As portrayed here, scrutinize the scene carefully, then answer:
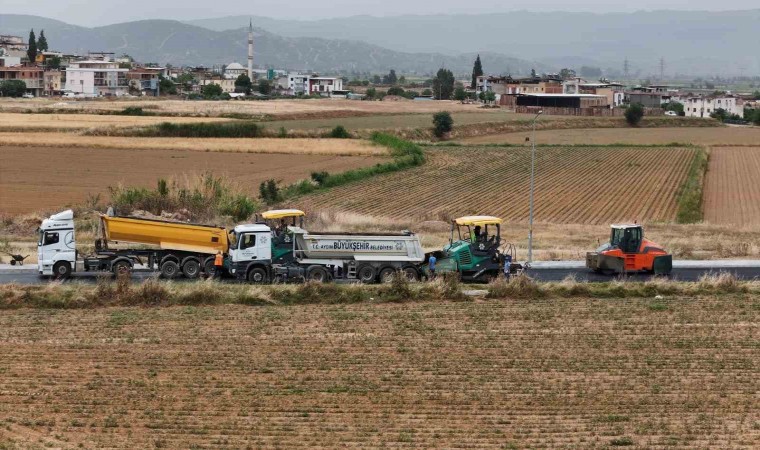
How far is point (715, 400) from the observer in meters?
19.6

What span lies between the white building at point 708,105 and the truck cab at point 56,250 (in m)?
159

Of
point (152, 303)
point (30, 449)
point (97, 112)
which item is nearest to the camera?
point (30, 449)

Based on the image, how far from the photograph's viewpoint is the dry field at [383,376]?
17.7 metres

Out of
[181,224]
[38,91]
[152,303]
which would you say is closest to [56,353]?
[152,303]

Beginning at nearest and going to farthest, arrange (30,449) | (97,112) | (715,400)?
(30,449) → (715,400) → (97,112)

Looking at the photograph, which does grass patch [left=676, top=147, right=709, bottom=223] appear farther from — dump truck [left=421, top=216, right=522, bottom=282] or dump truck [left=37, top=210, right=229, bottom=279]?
dump truck [left=37, top=210, right=229, bottom=279]

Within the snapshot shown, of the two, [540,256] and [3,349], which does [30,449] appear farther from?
[540,256]

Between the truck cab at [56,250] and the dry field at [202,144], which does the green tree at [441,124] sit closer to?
the dry field at [202,144]

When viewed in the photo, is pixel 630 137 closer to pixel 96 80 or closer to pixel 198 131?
pixel 198 131

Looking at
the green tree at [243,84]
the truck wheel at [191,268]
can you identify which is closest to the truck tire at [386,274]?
the truck wheel at [191,268]

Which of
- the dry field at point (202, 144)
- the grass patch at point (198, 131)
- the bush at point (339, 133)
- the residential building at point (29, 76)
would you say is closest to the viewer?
the dry field at point (202, 144)

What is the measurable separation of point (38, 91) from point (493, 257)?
147967 millimetres

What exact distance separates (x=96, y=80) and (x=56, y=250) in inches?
5608

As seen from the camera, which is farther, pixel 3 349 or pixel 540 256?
pixel 540 256
